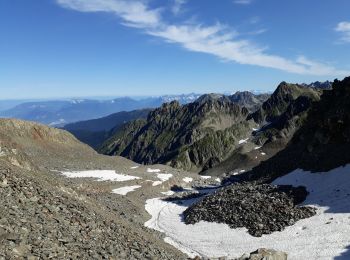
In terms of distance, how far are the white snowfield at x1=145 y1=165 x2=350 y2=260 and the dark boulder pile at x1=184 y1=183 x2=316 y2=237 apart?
128 centimetres

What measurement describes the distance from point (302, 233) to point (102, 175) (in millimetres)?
49895

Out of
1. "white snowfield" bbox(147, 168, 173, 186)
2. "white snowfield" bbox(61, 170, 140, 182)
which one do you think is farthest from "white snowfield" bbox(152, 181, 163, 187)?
"white snowfield" bbox(61, 170, 140, 182)

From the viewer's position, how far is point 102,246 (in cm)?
2855

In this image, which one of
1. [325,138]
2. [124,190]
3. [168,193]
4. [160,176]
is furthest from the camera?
[160,176]

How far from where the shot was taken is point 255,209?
180ft

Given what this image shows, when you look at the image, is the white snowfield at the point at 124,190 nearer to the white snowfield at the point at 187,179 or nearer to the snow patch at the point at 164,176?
the snow patch at the point at 164,176

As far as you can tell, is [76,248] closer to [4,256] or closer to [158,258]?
[4,256]

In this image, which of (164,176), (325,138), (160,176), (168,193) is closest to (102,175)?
(168,193)

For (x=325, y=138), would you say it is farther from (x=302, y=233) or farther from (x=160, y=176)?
(x=160, y=176)

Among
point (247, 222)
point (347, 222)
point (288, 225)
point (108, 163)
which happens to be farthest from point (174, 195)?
point (347, 222)

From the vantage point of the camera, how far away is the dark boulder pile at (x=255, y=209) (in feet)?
164

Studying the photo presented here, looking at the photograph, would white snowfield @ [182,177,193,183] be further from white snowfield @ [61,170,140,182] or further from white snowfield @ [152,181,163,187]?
white snowfield @ [61,170,140,182]

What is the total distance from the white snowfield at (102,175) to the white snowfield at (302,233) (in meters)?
22.1

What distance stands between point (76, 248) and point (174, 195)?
2338 inches
